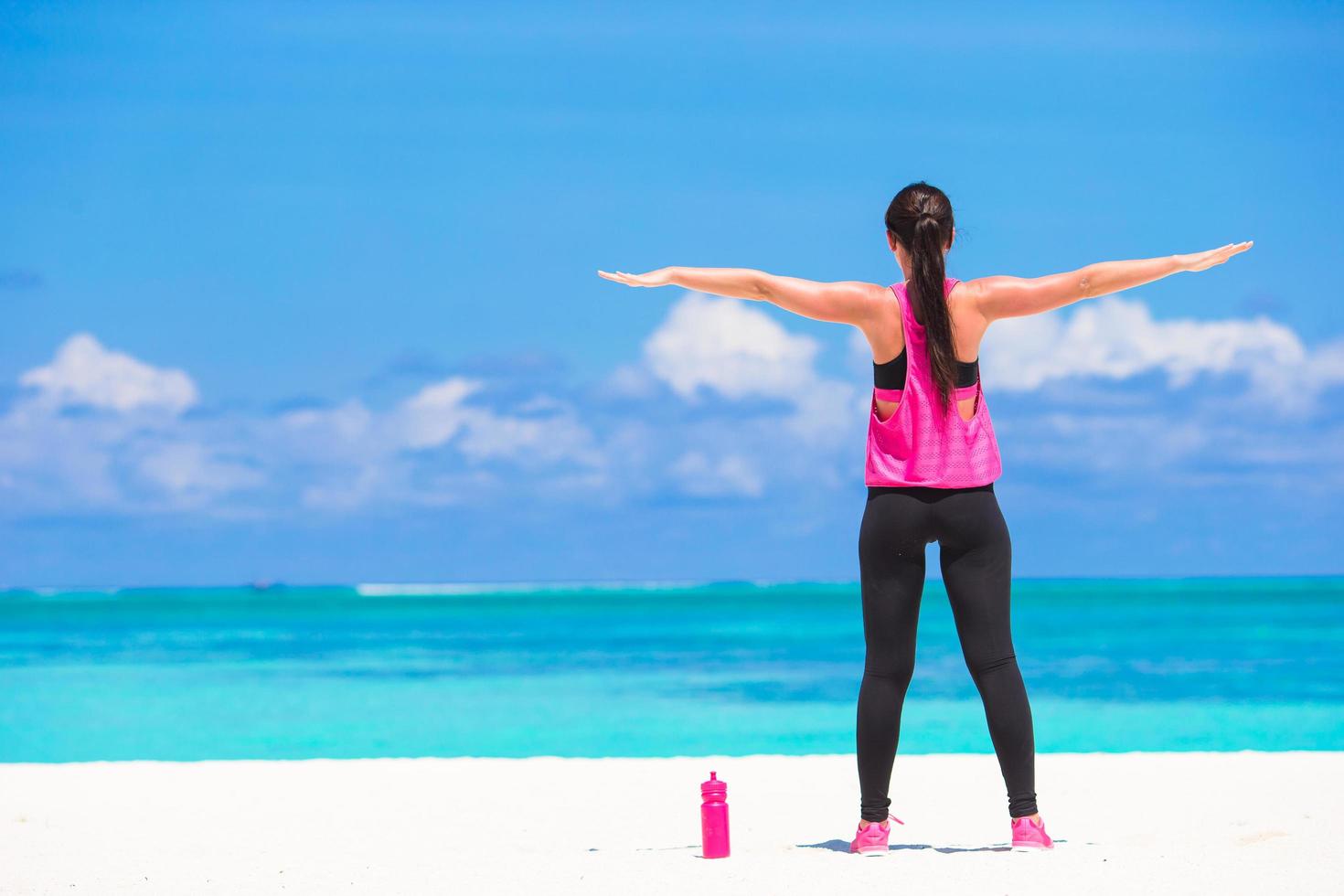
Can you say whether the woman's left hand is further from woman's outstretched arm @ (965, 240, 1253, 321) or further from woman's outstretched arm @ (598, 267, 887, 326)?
woman's outstretched arm @ (965, 240, 1253, 321)

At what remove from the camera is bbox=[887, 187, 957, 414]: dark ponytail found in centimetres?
413

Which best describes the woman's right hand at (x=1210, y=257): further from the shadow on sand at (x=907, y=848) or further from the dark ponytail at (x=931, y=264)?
the shadow on sand at (x=907, y=848)

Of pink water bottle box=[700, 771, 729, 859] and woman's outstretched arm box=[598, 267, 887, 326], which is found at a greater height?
woman's outstretched arm box=[598, 267, 887, 326]

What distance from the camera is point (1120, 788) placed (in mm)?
6770

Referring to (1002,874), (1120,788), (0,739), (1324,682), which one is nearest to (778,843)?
(1002,874)

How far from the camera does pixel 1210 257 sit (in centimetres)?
410

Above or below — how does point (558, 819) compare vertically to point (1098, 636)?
below

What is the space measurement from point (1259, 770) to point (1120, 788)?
102 cm

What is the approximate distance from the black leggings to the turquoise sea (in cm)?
884

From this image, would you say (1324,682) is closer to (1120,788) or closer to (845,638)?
(845,638)

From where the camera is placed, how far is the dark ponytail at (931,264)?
13.6 ft

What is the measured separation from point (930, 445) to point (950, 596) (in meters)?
0.47

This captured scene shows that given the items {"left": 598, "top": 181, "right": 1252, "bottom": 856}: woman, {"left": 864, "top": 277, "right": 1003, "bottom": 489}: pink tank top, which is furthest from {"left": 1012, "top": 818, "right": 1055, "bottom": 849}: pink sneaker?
{"left": 864, "top": 277, "right": 1003, "bottom": 489}: pink tank top

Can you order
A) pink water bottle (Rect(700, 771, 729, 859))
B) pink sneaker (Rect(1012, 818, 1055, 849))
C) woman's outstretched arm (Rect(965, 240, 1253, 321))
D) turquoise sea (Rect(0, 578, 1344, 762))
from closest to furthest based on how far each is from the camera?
woman's outstretched arm (Rect(965, 240, 1253, 321)), pink sneaker (Rect(1012, 818, 1055, 849)), pink water bottle (Rect(700, 771, 729, 859)), turquoise sea (Rect(0, 578, 1344, 762))
